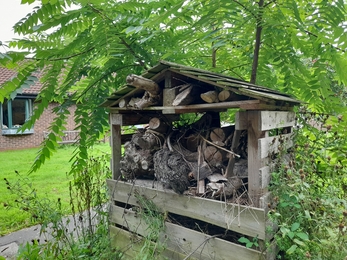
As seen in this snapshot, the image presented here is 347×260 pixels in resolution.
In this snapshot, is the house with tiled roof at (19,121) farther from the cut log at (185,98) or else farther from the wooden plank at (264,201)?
the wooden plank at (264,201)

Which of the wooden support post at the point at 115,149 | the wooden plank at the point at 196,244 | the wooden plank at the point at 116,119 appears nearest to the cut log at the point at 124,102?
the wooden plank at the point at 116,119

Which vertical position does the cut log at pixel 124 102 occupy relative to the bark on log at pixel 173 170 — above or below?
above

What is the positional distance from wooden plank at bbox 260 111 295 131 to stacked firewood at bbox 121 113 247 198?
0.23m

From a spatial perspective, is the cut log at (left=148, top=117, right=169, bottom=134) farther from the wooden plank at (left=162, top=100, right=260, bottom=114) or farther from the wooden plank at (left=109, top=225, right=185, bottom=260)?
the wooden plank at (left=109, top=225, right=185, bottom=260)

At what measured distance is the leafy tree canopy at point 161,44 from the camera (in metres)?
2.00

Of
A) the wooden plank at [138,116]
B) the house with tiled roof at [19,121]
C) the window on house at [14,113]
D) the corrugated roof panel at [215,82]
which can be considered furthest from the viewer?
the window on house at [14,113]

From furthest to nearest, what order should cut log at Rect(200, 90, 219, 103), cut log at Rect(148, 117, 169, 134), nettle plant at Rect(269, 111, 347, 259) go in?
cut log at Rect(148, 117, 169, 134) → cut log at Rect(200, 90, 219, 103) → nettle plant at Rect(269, 111, 347, 259)

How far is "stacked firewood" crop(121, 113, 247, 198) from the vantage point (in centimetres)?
201

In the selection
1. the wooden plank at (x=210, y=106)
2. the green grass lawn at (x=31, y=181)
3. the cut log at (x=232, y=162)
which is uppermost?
the wooden plank at (x=210, y=106)

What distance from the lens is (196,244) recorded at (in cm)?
200

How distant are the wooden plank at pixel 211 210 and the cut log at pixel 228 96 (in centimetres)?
78

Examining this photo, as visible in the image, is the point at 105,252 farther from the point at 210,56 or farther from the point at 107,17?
the point at 210,56

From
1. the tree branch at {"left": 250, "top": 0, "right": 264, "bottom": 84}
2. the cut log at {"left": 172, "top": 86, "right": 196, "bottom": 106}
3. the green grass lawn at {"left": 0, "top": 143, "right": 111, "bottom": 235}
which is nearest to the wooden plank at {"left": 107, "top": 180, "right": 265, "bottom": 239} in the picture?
the cut log at {"left": 172, "top": 86, "right": 196, "bottom": 106}

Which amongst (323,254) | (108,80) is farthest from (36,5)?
(323,254)
